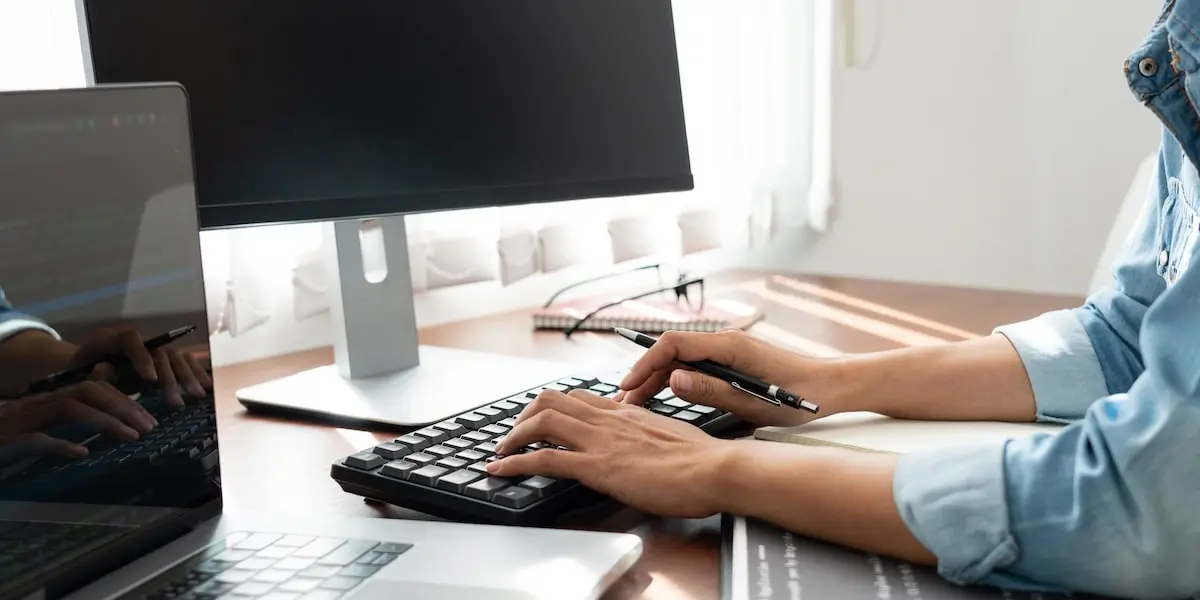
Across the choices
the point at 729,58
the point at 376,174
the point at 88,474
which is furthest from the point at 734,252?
the point at 88,474

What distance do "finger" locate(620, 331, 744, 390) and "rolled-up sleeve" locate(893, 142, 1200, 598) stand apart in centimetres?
27

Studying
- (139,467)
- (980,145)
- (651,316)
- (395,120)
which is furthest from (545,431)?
(980,145)

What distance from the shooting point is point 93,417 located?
0.57 metres

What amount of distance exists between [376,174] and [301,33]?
130 mm

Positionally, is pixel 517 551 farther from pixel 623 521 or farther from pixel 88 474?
pixel 88 474

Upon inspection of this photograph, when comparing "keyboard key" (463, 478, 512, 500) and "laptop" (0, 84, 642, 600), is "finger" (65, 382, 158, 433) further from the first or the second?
"keyboard key" (463, 478, 512, 500)

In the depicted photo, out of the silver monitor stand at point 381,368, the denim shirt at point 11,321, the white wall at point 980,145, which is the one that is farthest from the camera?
the white wall at point 980,145

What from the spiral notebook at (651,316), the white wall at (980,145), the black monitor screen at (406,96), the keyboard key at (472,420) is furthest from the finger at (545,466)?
the white wall at (980,145)

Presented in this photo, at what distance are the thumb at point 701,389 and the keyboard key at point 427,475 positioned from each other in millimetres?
209

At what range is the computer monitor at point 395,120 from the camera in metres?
0.88

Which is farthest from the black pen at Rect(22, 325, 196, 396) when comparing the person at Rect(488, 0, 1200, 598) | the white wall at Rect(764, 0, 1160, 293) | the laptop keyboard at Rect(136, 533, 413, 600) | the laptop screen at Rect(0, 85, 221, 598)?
the white wall at Rect(764, 0, 1160, 293)

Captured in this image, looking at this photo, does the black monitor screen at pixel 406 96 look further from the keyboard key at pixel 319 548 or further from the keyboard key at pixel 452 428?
the keyboard key at pixel 319 548

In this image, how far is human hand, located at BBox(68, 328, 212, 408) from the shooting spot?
22.5 inches

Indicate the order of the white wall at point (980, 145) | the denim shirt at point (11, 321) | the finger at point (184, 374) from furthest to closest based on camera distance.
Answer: the white wall at point (980, 145)
the finger at point (184, 374)
the denim shirt at point (11, 321)
